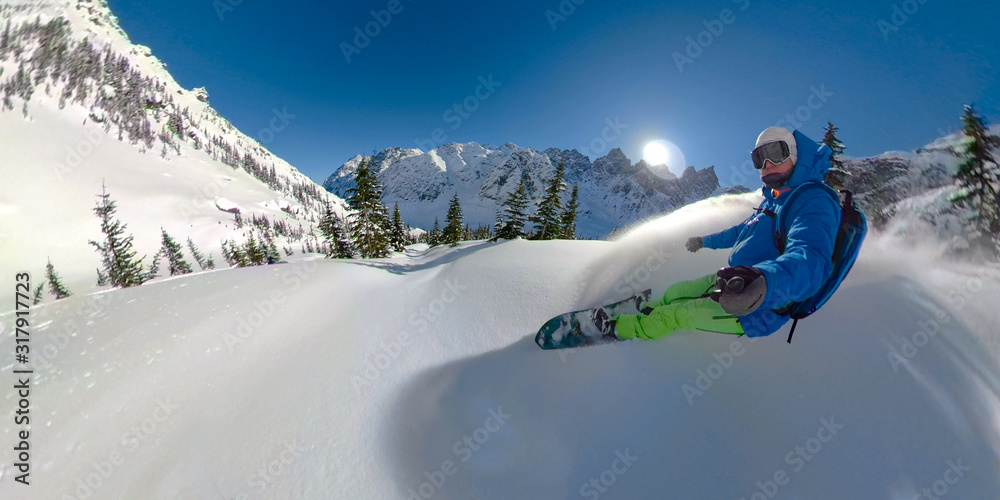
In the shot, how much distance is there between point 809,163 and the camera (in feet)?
10.6

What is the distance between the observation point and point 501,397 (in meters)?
3.56

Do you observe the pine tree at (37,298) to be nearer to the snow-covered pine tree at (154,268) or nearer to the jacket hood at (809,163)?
the snow-covered pine tree at (154,268)

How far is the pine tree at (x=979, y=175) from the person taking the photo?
3443mm

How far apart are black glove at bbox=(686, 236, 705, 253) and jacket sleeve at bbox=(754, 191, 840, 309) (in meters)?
1.83

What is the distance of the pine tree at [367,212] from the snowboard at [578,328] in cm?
2532

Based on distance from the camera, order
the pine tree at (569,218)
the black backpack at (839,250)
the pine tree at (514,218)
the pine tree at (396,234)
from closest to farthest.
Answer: the black backpack at (839,250) < the pine tree at (514,218) < the pine tree at (569,218) < the pine tree at (396,234)

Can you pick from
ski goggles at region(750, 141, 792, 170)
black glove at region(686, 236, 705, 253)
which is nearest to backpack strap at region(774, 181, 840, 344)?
ski goggles at region(750, 141, 792, 170)

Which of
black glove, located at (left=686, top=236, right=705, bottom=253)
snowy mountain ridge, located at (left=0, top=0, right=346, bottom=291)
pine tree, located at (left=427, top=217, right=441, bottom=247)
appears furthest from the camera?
snowy mountain ridge, located at (left=0, top=0, right=346, bottom=291)

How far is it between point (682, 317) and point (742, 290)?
95 cm

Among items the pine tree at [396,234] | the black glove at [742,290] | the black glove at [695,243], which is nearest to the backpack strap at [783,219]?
the black glove at [742,290]

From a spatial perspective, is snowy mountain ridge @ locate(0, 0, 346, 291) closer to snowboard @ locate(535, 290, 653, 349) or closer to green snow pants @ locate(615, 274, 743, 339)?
snowboard @ locate(535, 290, 653, 349)

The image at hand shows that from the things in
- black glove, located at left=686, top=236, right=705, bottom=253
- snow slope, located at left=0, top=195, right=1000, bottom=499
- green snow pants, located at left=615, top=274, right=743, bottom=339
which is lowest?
snow slope, located at left=0, top=195, right=1000, bottom=499

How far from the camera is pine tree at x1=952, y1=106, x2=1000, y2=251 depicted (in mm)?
3443

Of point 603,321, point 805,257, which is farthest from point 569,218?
point 805,257
